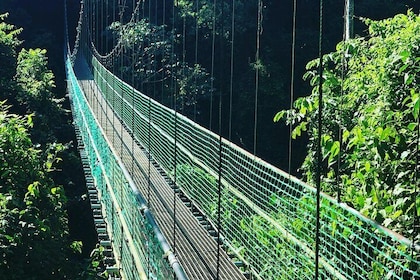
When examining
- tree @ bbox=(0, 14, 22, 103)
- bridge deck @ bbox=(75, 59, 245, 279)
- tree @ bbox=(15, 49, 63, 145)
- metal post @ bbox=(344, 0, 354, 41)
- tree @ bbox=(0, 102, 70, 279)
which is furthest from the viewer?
tree @ bbox=(0, 14, 22, 103)

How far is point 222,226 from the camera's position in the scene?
249cm

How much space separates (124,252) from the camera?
2.43 metres

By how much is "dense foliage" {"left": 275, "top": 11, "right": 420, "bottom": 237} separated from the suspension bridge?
0.33ft

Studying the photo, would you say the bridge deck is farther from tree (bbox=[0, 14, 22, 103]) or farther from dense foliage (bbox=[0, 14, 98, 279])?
tree (bbox=[0, 14, 22, 103])

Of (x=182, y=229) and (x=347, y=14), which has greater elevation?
(x=347, y=14)

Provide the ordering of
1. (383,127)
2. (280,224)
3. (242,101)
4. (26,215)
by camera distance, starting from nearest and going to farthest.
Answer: (383,127)
(280,224)
(26,215)
(242,101)

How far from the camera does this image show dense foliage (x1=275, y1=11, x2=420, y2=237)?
179cm

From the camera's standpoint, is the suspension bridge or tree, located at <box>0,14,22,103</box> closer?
the suspension bridge

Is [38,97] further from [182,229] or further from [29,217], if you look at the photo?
[182,229]

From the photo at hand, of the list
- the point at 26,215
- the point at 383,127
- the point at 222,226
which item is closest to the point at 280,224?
the point at 222,226

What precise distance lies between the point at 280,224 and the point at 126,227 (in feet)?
1.80

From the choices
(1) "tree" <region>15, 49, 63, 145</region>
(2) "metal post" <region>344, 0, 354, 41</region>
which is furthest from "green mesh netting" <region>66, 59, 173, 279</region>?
(1) "tree" <region>15, 49, 63, 145</region>

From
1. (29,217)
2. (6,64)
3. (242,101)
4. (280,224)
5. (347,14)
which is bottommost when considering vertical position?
(29,217)

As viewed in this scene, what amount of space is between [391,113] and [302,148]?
21.0 ft
